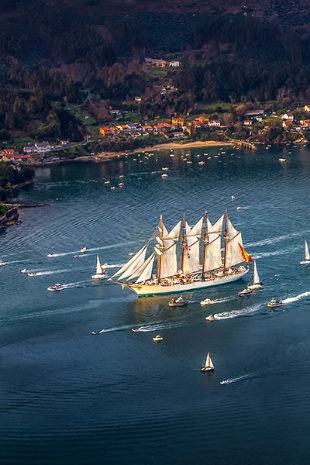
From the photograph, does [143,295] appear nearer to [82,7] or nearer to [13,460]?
[13,460]

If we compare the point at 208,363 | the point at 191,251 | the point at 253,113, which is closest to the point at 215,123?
the point at 253,113

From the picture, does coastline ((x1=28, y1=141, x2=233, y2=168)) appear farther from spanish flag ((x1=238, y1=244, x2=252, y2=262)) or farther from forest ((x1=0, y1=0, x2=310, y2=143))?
spanish flag ((x1=238, y1=244, x2=252, y2=262))

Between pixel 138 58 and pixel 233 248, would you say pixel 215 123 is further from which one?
pixel 233 248

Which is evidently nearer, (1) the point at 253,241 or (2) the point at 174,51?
(1) the point at 253,241

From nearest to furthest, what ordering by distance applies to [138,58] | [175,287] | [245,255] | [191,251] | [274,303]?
[274,303]
[175,287]
[191,251]
[245,255]
[138,58]

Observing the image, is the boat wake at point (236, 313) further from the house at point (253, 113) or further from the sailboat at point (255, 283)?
the house at point (253, 113)

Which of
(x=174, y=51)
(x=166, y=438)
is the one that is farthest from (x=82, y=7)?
(x=166, y=438)

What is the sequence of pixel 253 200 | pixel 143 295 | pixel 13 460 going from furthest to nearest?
pixel 253 200 → pixel 143 295 → pixel 13 460
